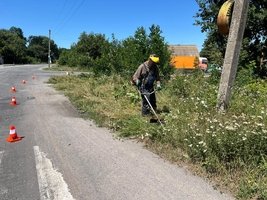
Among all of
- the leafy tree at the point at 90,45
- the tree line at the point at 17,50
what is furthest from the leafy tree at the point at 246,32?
the tree line at the point at 17,50

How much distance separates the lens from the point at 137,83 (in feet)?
29.8

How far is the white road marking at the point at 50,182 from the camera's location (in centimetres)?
437

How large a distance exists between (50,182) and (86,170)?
0.66m

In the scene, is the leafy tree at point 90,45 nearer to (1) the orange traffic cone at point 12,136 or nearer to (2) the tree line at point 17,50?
(1) the orange traffic cone at point 12,136

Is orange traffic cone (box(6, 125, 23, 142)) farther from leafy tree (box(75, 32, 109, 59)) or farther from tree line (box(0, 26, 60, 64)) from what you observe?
tree line (box(0, 26, 60, 64))

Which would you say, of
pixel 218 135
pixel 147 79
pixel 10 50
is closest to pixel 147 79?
pixel 147 79

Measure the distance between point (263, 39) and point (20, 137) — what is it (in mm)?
13704

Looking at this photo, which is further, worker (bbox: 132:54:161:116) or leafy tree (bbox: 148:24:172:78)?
leafy tree (bbox: 148:24:172:78)

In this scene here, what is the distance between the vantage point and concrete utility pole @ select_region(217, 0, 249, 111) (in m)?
7.18

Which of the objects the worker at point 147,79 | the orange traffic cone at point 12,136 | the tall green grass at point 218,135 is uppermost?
Answer: the worker at point 147,79

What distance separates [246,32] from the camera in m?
17.1

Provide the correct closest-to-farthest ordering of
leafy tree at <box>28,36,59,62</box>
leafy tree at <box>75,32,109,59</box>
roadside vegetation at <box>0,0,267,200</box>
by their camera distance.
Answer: roadside vegetation at <box>0,0,267,200</box> < leafy tree at <box>75,32,109,59</box> < leafy tree at <box>28,36,59,62</box>

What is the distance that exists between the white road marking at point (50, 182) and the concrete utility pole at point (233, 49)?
3674mm

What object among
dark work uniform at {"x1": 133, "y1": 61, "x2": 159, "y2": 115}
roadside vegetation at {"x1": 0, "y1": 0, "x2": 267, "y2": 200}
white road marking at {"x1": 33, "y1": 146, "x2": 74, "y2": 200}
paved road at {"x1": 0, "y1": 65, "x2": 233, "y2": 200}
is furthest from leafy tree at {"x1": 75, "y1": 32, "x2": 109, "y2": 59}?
white road marking at {"x1": 33, "y1": 146, "x2": 74, "y2": 200}
